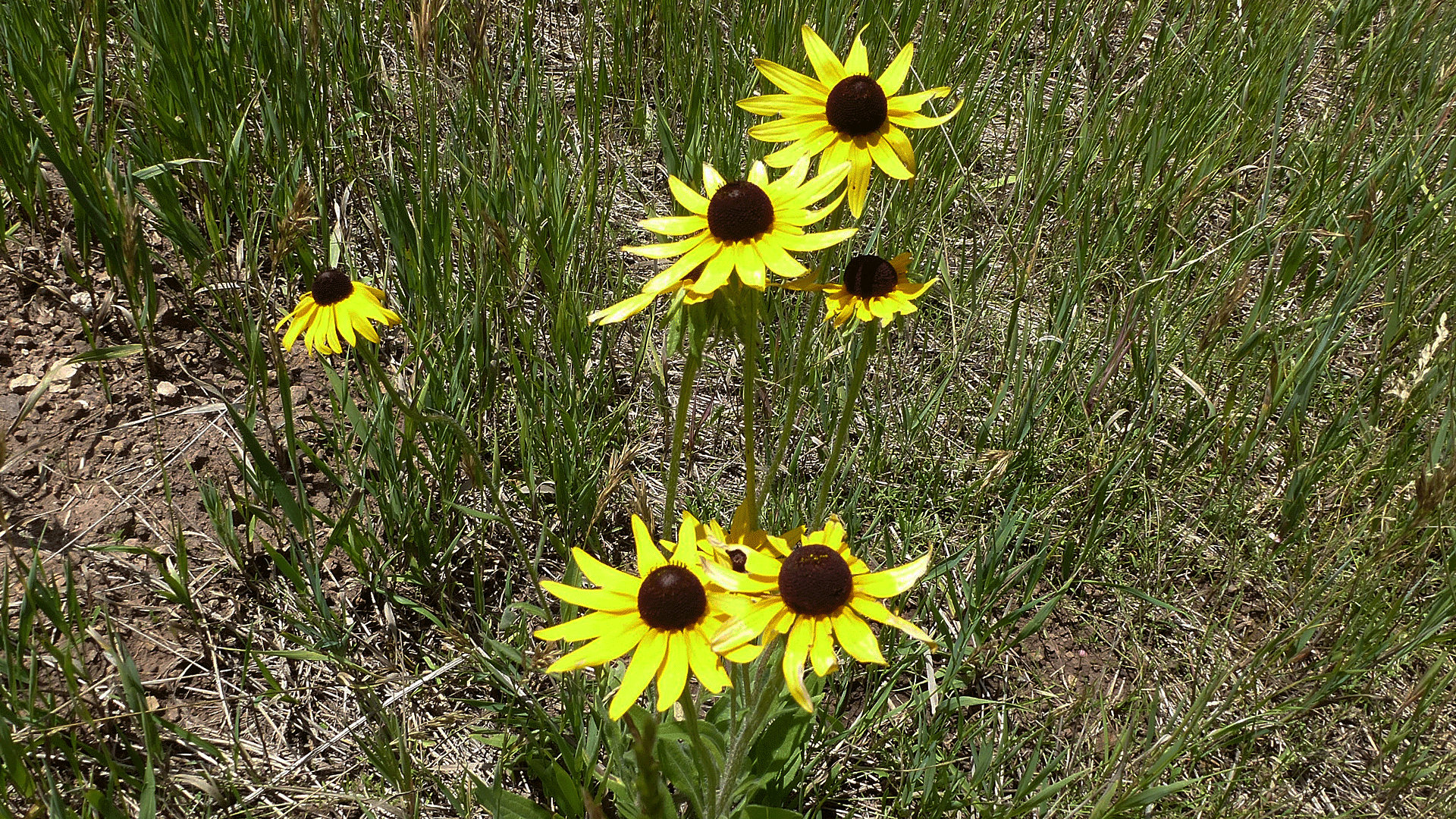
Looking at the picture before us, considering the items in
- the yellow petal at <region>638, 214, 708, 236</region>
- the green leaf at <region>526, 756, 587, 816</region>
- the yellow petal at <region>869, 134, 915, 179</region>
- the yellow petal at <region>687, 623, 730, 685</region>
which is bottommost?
the green leaf at <region>526, 756, 587, 816</region>

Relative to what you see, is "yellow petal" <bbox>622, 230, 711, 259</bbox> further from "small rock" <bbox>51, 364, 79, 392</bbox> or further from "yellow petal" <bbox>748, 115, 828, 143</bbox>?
"small rock" <bbox>51, 364, 79, 392</bbox>

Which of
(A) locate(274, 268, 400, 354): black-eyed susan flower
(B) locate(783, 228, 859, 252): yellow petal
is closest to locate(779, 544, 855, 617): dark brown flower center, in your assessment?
(B) locate(783, 228, 859, 252): yellow petal

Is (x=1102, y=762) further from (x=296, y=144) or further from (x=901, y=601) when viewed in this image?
(x=296, y=144)

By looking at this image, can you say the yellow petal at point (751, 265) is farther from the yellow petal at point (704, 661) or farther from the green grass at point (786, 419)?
the yellow petal at point (704, 661)

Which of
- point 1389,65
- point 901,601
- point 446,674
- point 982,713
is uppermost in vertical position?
point 1389,65

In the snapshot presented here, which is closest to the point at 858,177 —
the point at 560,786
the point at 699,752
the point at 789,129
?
the point at 789,129

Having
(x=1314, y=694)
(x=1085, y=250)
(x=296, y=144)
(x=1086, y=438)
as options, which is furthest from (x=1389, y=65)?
(x=296, y=144)
